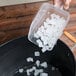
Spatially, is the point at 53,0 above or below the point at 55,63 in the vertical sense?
above

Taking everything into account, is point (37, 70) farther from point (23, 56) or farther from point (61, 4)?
point (61, 4)

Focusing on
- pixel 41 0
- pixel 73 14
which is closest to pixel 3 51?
pixel 41 0

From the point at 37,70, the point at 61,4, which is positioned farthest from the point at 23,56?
the point at 61,4

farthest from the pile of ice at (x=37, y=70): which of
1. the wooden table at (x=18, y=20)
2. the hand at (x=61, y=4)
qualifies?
the hand at (x=61, y=4)

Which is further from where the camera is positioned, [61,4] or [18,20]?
[18,20]

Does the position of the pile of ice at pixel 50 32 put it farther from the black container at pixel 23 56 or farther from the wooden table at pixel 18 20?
the wooden table at pixel 18 20

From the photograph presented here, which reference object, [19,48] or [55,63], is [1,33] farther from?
[55,63]
